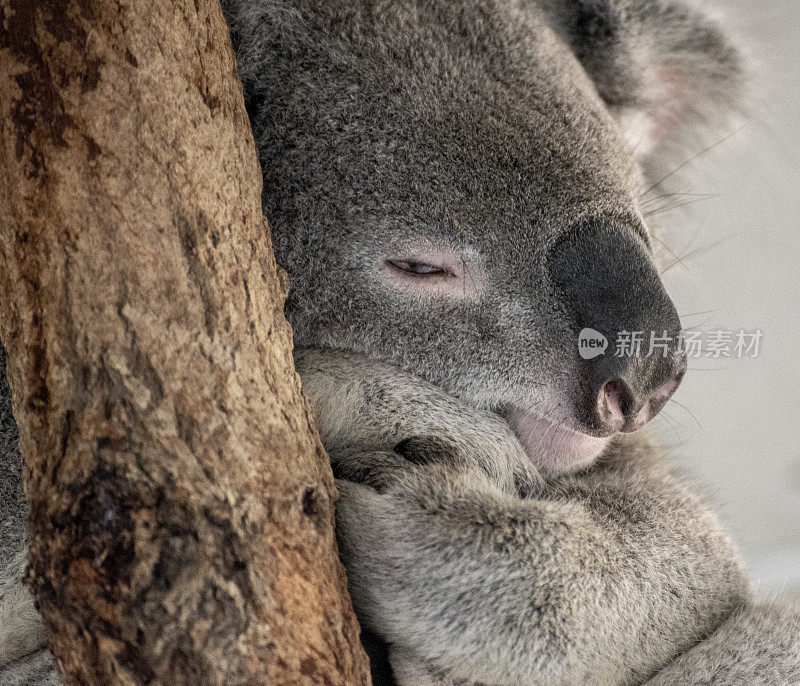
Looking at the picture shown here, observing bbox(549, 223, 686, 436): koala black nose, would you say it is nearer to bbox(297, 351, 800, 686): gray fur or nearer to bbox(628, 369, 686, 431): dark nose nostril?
bbox(628, 369, 686, 431): dark nose nostril

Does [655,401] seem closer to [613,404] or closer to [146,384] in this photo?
[613,404]

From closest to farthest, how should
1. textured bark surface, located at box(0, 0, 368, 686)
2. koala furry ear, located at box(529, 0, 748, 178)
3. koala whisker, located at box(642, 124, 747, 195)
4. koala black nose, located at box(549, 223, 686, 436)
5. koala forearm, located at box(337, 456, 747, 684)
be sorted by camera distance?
1. textured bark surface, located at box(0, 0, 368, 686)
2. koala forearm, located at box(337, 456, 747, 684)
3. koala black nose, located at box(549, 223, 686, 436)
4. koala furry ear, located at box(529, 0, 748, 178)
5. koala whisker, located at box(642, 124, 747, 195)

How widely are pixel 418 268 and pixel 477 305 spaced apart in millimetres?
128

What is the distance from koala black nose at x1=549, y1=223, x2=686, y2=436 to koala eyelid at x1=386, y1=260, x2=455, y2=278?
20cm

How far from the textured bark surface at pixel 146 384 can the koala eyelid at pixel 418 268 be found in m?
0.42

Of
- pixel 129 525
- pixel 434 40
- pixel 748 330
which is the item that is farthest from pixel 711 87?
pixel 129 525

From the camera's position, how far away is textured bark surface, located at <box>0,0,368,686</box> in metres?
0.93

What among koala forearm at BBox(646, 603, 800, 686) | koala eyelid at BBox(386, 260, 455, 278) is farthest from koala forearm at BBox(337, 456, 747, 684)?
koala eyelid at BBox(386, 260, 455, 278)

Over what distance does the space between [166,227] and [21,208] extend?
18cm

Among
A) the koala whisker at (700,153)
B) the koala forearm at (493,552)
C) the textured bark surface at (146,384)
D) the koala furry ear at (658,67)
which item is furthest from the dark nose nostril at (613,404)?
the koala whisker at (700,153)

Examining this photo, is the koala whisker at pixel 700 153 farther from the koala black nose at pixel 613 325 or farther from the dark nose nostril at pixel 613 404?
the dark nose nostril at pixel 613 404

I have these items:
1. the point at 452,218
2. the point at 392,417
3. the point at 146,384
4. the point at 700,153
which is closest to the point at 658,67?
the point at 700,153

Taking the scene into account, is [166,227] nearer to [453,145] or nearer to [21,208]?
[21,208]

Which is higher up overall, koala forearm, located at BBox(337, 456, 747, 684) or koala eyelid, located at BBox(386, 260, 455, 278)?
koala eyelid, located at BBox(386, 260, 455, 278)
